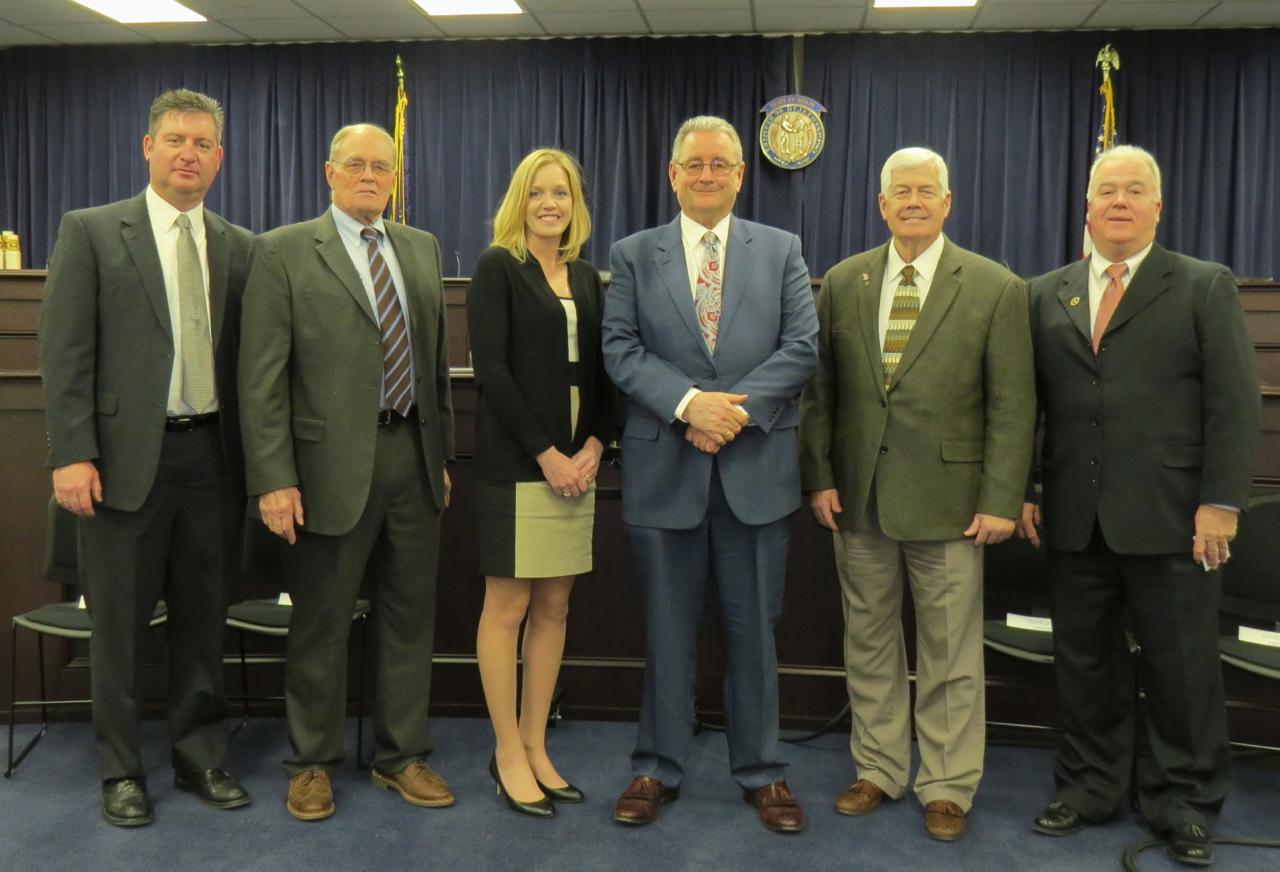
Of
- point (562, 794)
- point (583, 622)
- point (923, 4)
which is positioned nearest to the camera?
point (562, 794)

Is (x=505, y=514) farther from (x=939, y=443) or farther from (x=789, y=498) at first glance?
(x=939, y=443)

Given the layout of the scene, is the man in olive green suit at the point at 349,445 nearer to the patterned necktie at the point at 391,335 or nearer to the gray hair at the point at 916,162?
the patterned necktie at the point at 391,335

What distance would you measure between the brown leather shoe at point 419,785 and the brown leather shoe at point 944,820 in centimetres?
115

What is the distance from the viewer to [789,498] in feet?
7.89

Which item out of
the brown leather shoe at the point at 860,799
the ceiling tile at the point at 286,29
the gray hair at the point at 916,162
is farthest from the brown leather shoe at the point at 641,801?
the ceiling tile at the point at 286,29

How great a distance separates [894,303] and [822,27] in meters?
5.65

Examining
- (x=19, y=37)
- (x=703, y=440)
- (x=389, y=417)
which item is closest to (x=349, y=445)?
(x=389, y=417)

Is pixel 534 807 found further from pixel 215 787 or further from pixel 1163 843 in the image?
pixel 1163 843

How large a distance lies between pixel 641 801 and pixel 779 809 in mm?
327

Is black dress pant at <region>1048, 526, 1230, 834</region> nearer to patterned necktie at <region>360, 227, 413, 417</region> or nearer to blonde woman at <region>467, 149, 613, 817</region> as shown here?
blonde woman at <region>467, 149, 613, 817</region>

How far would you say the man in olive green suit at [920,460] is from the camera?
2.36 m

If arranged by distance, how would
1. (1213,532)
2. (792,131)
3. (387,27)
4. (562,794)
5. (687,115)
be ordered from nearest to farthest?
(1213,532) → (562,794) → (387,27) → (792,131) → (687,115)

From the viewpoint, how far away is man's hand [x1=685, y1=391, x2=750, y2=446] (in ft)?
7.39

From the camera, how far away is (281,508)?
2354mm
